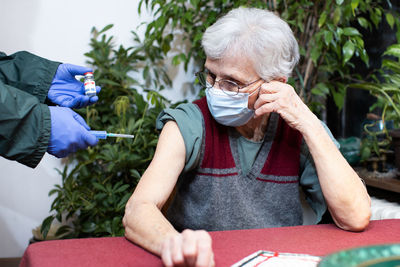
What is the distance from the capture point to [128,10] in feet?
7.97

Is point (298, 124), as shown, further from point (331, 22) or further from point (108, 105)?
point (108, 105)

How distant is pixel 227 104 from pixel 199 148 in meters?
0.18

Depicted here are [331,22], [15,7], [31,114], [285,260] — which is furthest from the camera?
[15,7]

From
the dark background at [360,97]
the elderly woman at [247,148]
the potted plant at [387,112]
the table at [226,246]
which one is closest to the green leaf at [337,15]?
the potted plant at [387,112]

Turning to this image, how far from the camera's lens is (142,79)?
252 centimetres

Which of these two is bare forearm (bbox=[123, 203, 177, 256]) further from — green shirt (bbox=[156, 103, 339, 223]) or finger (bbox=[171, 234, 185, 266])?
green shirt (bbox=[156, 103, 339, 223])

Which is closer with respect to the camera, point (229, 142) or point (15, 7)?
point (229, 142)

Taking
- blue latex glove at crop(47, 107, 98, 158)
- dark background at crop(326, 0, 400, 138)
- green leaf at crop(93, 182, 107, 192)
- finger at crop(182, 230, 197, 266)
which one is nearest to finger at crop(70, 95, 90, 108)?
blue latex glove at crop(47, 107, 98, 158)

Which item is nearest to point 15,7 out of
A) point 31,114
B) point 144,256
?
point 31,114

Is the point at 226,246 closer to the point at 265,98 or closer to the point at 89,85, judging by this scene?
the point at 265,98

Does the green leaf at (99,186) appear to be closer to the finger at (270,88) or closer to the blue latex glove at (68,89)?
the blue latex glove at (68,89)

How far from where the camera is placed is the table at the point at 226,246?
A: 2.80 feet

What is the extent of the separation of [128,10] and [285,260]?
199 centimetres

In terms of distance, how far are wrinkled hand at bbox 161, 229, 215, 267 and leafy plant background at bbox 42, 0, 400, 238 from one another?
4.32 feet
